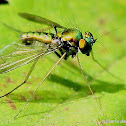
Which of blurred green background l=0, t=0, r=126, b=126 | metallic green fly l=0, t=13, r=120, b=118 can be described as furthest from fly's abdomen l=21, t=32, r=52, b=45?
blurred green background l=0, t=0, r=126, b=126

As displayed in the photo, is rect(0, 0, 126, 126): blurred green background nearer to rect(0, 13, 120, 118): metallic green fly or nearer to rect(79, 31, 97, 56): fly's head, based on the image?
rect(0, 13, 120, 118): metallic green fly

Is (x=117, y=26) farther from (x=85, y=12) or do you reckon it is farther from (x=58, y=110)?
(x=58, y=110)

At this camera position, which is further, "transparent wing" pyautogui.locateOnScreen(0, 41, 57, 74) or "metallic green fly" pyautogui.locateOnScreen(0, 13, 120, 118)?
"metallic green fly" pyautogui.locateOnScreen(0, 13, 120, 118)

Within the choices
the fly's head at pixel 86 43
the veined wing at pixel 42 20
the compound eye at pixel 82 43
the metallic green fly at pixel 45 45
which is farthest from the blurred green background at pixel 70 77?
the compound eye at pixel 82 43

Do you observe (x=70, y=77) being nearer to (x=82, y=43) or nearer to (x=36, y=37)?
(x=82, y=43)

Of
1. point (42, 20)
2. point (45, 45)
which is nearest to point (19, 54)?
point (45, 45)

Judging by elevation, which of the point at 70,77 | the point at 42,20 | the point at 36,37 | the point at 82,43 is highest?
the point at 42,20
